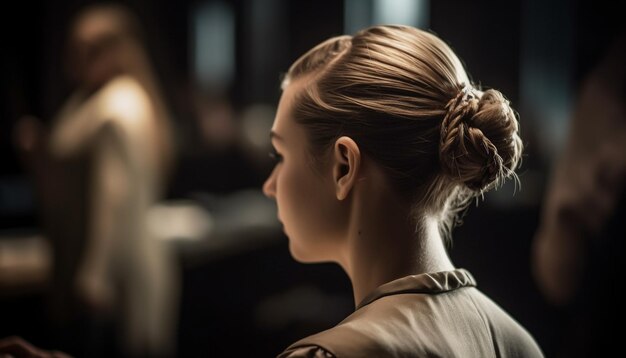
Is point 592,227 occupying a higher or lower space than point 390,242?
lower

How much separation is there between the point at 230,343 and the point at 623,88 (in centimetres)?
153

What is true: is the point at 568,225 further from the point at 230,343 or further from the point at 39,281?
the point at 39,281

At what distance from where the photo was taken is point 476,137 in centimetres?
123

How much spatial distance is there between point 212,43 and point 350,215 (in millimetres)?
2747

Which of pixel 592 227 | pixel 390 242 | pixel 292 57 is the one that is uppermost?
pixel 390 242

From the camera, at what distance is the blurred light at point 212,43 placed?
375cm

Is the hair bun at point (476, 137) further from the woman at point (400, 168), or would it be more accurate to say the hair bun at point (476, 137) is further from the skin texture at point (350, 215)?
the skin texture at point (350, 215)

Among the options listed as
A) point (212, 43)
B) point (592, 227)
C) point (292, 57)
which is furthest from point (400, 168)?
point (212, 43)

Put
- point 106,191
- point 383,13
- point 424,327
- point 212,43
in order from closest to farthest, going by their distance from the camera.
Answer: point 424,327 → point 106,191 → point 383,13 → point 212,43

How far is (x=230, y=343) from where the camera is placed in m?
2.90

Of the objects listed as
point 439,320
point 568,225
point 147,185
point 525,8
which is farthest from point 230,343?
point 439,320

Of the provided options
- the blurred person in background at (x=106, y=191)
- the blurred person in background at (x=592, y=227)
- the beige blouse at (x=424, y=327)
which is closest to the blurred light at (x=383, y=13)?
the blurred person in background at (x=592, y=227)

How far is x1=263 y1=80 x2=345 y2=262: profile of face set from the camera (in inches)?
53.0

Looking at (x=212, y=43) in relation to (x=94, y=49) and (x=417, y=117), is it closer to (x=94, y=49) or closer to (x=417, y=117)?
(x=94, y=49)
